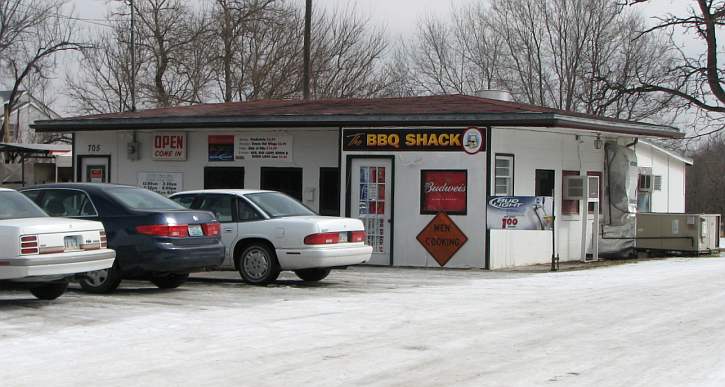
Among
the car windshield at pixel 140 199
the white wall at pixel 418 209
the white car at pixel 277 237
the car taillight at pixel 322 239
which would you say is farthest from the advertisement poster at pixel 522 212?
the car windshield at pixel 140 199

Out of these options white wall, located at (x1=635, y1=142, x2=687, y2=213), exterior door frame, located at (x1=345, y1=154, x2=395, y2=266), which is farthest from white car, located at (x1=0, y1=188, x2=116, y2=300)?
→ white wall, located at (x1=635, y1=142, x2=687, y2=213)

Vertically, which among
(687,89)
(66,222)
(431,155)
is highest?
(687,89)

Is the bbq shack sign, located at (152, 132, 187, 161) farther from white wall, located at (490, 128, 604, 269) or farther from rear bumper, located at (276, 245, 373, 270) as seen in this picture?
rear bumper, located at (276, 245, 373, 270)

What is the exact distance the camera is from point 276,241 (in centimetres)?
1445

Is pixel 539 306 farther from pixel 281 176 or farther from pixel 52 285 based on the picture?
pixel 281 176

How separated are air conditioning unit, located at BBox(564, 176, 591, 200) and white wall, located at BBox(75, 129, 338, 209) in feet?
17.3

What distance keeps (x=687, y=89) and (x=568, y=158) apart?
13.0 meters

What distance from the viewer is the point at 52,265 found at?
11195mm

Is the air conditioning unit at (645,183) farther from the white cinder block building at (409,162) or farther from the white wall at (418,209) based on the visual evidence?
the white wall at (418,209)

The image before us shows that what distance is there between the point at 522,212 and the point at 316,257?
17.7 ft

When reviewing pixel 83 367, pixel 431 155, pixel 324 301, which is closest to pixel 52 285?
pixel 324 301

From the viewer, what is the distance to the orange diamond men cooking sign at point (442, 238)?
1880 centimetres

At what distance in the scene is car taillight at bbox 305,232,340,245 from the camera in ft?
46.4

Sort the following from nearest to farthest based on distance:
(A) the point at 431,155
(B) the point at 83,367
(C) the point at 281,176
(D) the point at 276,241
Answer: (B) the point at 83,367 < (D) the point at 276,241 < (A) the point at 431,155 < (C) the point at 281,176
